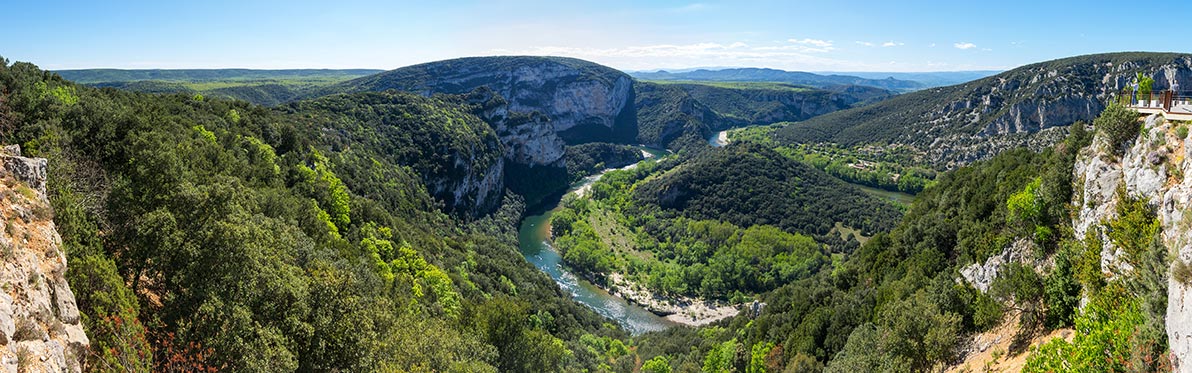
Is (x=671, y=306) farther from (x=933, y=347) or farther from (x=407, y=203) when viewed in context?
(x=933, y=347)

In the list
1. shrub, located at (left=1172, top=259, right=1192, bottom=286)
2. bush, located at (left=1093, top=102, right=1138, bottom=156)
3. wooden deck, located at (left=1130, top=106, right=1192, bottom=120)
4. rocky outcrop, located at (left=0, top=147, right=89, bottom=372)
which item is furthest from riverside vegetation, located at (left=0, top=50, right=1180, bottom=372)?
shrub, located at (left=1172, top=259, right=1192, bottom=286)

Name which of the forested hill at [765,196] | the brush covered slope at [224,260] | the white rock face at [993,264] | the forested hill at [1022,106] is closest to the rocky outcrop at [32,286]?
the brush covered slope at [224,260]

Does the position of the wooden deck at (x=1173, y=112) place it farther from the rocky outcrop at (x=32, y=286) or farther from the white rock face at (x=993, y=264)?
the rocky outcrop at (x=32, y=286)

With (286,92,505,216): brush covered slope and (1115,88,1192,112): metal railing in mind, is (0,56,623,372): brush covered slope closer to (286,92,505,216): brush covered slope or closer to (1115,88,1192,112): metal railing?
(1115,88,1192,112): metal railing

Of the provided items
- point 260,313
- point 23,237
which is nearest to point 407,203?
point 260,313

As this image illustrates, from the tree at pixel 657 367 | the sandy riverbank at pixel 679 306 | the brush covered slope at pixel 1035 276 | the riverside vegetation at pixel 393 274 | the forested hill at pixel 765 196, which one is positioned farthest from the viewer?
the forested hill at pixel 765 196

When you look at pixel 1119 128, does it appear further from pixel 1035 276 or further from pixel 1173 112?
pixel 1035 276
